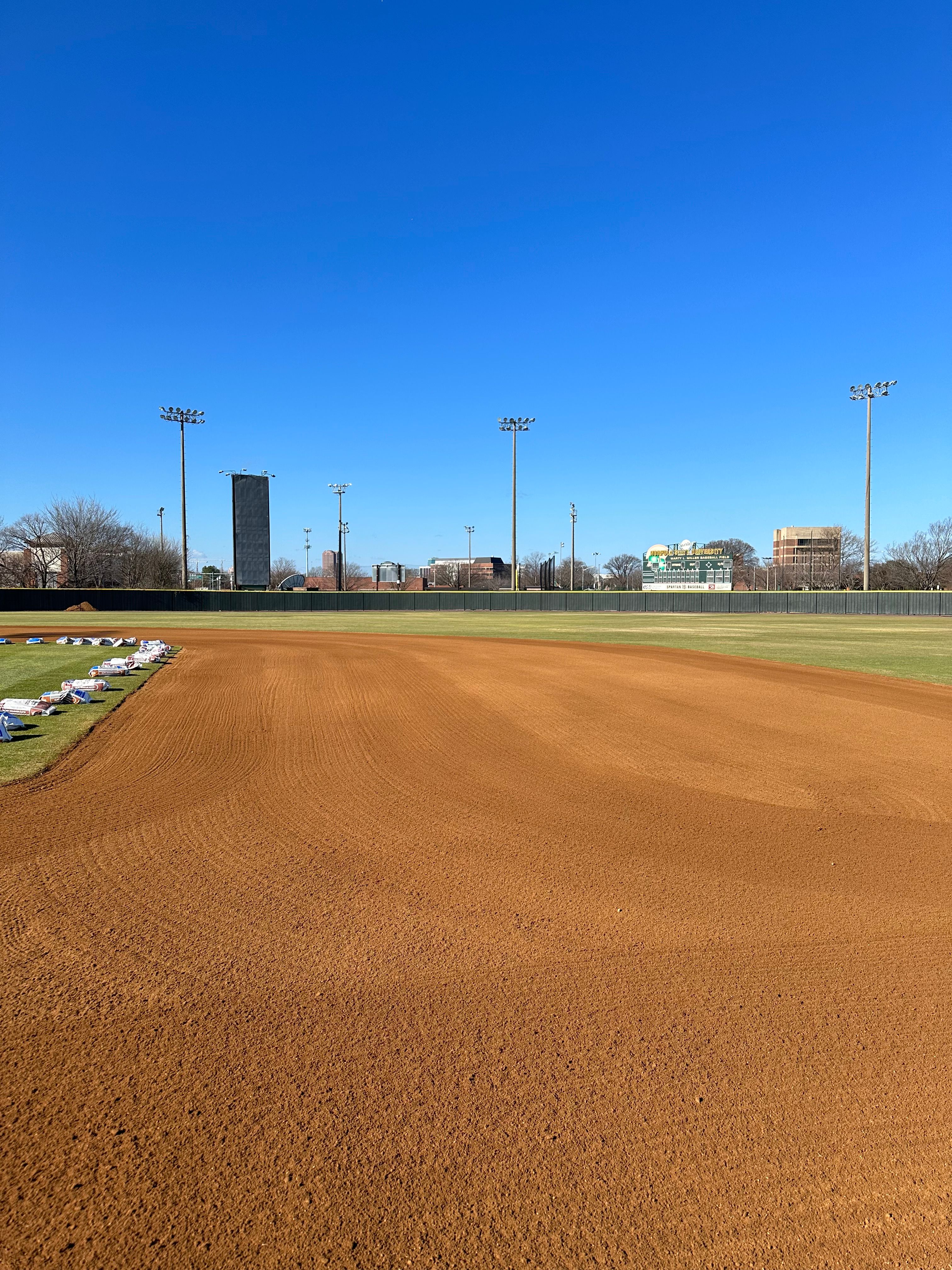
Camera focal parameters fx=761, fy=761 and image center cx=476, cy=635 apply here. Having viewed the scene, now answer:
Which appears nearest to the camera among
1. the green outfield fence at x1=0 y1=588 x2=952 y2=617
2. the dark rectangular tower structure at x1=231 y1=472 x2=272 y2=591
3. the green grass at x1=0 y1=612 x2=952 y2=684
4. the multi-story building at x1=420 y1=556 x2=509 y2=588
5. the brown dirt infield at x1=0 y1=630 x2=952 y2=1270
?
the brown dirt infield at x1=0 y1=630 x2=952 y2=1270

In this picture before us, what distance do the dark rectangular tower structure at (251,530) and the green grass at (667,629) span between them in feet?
48.3

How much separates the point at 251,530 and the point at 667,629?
42736mm

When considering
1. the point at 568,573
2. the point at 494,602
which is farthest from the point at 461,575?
the point at 494,602

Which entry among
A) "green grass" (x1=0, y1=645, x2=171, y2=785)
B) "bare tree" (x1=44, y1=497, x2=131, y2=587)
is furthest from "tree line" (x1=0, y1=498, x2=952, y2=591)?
"green grass" (x1=0, y1=645, x2=171, y2=785)

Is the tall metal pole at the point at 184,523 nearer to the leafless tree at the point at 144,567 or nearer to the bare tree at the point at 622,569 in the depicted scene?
the leafless tree at the point at 144,567

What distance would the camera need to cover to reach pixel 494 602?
59906mm

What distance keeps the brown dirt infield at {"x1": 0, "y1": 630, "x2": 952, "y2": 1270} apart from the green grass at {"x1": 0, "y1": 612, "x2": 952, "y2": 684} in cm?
1092

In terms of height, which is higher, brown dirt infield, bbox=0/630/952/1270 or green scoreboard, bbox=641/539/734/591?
→ green scoreboard, bbox=641/539/734/591

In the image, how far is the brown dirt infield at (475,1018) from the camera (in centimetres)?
216

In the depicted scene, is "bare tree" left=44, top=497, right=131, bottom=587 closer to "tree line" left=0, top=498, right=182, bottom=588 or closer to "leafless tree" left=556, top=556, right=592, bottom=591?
"tree line" left=0, top=498, right=182, bottom=588

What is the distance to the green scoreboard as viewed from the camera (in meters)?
116

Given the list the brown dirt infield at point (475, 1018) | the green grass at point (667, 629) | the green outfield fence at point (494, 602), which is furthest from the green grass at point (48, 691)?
the green outfield fence at point (494, 602)

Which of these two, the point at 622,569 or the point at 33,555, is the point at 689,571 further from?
the point at 33,555

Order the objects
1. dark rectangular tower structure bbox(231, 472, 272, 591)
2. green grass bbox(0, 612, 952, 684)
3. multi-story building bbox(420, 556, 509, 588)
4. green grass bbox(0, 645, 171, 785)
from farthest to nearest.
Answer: multi-story building bbox(420, 556, 509, 588) < dark rectangular tower structure bbox(231, 472, 272, 591) < green grass bbox(0, 612, 952, 684) < green grass bbox(0, 645, 171, 785)
